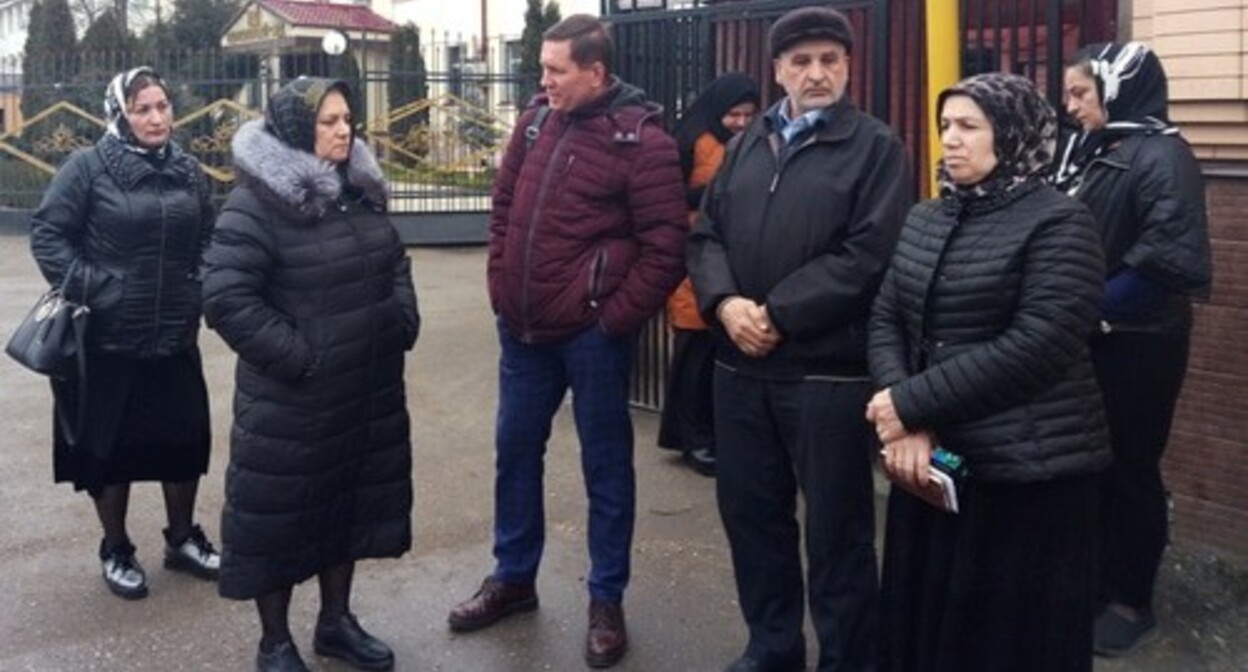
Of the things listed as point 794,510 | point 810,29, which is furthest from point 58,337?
point 810,29

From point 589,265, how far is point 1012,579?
1555mm

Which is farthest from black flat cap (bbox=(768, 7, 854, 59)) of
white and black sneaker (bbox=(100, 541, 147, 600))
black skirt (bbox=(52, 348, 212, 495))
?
white and black sneaker (bbox=(100, 541, 147, 600))

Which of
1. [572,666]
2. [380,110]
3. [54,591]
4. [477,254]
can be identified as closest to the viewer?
[572,666]

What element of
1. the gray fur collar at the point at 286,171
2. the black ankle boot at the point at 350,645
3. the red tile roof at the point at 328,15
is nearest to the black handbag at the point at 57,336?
the gray fur collar at the point at 286,171

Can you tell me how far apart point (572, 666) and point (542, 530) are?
0.50m

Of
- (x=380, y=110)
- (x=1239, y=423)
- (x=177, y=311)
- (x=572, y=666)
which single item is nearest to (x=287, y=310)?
(x=177, y=311)

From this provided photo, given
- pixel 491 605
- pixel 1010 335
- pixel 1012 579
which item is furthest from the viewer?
pixel 491 605

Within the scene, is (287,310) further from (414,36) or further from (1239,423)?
(414,36)

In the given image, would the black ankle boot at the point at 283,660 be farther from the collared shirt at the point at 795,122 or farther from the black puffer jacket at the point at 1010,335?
the collared shirt at the point at 795,122

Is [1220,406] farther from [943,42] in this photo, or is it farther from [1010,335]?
[1010,335]

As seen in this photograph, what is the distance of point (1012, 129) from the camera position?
9.98 feet

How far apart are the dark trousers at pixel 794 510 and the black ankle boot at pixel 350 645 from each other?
3.67ft

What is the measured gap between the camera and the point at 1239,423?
4.86 meters

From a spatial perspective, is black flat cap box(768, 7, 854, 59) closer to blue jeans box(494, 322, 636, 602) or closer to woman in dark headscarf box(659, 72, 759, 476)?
blue jeans box(494, 322, 636, 602)
